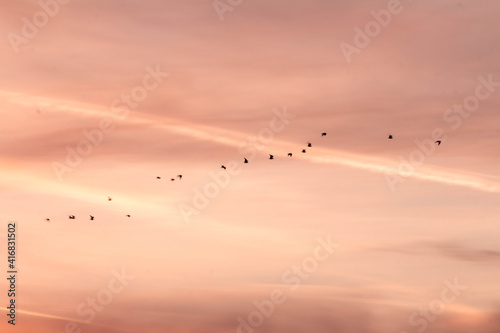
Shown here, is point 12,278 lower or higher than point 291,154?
lower

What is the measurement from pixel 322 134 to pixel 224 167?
16.0m

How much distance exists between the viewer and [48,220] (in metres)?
148

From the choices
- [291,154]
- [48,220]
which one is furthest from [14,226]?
[291,154]

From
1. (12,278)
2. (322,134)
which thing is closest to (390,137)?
(322,134)

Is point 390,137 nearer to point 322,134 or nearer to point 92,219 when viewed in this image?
point 322,134

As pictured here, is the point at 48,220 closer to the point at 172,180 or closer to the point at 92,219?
the point at 92,219

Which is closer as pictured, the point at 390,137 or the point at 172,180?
the point at 390,137

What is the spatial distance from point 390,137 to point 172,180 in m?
34.2

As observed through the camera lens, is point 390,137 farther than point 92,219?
No

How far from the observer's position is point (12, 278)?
14400 centimetres

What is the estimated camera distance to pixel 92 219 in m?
152

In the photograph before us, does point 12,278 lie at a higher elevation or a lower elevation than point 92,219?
lower

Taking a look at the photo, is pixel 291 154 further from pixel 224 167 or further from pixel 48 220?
pixel 48 220

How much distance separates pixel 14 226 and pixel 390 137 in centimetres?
5841
